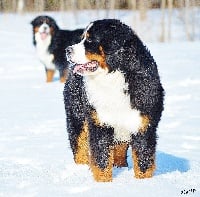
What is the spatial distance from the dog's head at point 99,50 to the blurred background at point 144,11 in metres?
15.7

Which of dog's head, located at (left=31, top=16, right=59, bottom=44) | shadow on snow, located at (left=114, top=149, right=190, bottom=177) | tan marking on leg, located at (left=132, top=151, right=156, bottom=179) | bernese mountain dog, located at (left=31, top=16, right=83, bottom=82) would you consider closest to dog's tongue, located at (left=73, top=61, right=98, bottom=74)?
tan marking on leg, located at (left=132, top=151, right=156, bottom=179)

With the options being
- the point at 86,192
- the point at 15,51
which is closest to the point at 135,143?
the point at 86,192

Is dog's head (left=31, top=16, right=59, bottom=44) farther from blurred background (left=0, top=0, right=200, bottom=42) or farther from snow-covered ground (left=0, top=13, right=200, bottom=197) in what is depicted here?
blurred background (left=0, top=0, right=200, bottom=42)

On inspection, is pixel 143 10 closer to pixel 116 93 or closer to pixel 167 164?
pixel 167 164

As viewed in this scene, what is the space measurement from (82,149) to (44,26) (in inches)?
309

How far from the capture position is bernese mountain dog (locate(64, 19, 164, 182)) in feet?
12.5

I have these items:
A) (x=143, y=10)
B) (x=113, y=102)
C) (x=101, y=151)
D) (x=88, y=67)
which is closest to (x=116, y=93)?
(x=113, y=102)

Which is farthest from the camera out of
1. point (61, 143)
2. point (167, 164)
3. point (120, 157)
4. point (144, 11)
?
point (144, 11)

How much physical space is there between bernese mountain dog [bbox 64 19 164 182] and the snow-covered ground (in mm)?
200

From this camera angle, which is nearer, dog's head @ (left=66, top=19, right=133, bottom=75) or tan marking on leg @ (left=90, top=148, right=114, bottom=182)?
dog's head @ (left=66, top=19, right=133, bottom=75)

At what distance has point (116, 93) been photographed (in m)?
3.84

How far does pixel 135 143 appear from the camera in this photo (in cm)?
403

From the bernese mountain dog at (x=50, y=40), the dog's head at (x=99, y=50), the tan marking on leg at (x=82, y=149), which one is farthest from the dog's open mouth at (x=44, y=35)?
the dog's head at (x=99, y=50)

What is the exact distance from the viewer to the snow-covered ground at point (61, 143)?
393cm
